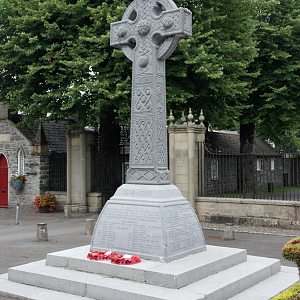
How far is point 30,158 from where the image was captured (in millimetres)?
19562

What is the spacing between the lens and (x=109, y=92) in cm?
1445

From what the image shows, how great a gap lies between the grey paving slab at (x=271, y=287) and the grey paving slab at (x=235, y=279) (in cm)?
8

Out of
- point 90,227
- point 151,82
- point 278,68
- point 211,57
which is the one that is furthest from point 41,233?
point 278,68

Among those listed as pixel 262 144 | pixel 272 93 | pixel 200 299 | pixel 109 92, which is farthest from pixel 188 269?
pixel 262 144

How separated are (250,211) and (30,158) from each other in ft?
35.6

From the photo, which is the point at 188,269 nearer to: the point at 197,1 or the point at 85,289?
the point at 85,289

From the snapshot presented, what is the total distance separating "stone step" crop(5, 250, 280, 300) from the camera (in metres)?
5.36

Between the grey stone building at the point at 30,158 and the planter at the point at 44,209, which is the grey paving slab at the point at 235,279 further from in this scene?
the grey stone building at the point at 30,158

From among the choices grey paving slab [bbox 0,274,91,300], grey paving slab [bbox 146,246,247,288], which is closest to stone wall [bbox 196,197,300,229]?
grey paving slab [bbox 146,246,247,288]

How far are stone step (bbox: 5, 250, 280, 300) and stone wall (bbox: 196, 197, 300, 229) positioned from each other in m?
5.72

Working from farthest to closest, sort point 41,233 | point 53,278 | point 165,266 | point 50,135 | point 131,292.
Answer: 1. point 50,135
2. point 41,233
3. point 53,278
4. point 165,266
5. point 131,292

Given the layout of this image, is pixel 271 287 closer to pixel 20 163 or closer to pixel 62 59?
pixel 62 59

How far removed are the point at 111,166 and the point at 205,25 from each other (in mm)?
6807

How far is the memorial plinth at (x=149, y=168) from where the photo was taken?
21.4 ft
